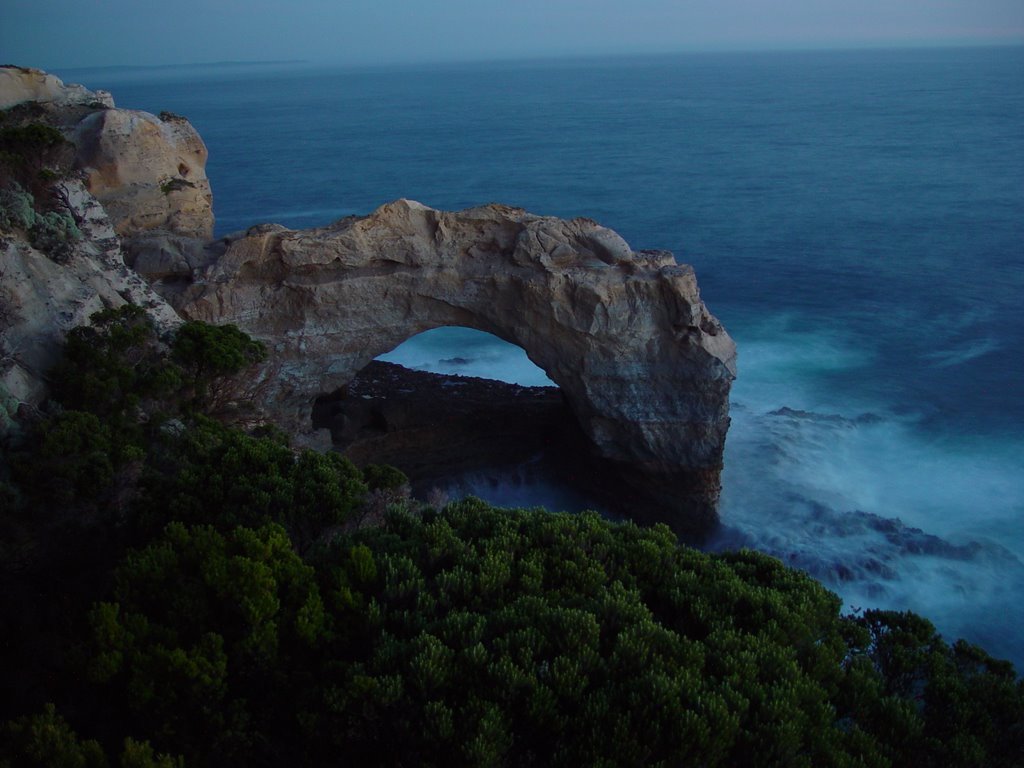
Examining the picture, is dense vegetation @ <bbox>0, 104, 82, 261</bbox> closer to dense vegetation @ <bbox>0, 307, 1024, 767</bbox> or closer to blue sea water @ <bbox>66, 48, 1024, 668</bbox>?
dense vegetation @ <bbox>0, 307, 1024, 767</bbox>

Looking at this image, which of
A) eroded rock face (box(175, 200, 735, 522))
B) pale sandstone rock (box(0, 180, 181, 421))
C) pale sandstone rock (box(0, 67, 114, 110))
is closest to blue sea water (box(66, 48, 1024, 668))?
eroded rock face (box(175, 200, 735, 522))

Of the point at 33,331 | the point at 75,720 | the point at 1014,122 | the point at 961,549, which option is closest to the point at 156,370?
the point at 33,331

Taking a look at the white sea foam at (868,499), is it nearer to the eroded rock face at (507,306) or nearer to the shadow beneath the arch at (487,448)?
the shadow beneath the arch at (487,448)

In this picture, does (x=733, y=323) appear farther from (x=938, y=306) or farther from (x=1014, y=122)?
(x=1014, y=122)

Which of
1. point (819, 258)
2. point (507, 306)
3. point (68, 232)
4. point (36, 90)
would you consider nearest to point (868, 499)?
point (507, 306)

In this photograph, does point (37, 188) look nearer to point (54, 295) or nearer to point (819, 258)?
point (54, 295)
